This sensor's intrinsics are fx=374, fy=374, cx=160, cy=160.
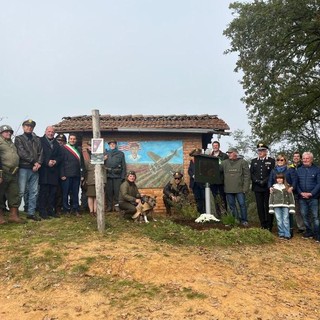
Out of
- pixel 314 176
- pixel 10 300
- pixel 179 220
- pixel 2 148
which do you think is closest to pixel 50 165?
pixel 2 148

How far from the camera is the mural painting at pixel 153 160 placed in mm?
12836

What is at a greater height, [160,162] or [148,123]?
[148,123]

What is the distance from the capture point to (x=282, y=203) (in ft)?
26.5

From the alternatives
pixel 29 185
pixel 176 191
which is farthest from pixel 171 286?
pixel 176 191

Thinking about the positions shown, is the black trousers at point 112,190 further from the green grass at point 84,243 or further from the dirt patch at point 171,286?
the dirt patch at point 171,286

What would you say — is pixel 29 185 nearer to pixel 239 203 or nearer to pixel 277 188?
pixel 239 203

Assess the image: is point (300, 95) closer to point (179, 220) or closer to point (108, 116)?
point (108, 116)

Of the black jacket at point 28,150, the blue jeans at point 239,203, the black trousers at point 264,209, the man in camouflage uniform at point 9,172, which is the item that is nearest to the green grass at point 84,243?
the man in camouflage uniform at point 9,172

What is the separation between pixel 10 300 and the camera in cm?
478

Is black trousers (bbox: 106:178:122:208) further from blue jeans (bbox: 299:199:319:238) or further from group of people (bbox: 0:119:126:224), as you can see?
blue jeans (bbox: 299:199:319:238)

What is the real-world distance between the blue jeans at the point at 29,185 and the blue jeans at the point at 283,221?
210 inches

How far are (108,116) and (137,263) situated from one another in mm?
8737

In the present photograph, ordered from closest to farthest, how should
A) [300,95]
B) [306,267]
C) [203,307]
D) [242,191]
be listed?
[203,307] < [306,267] < [242,191] < [300,95]

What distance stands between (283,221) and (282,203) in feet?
1.49
